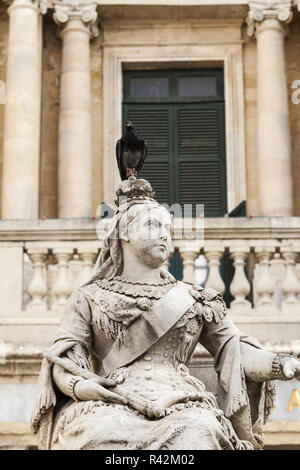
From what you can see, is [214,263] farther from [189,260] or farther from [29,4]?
[29,4]

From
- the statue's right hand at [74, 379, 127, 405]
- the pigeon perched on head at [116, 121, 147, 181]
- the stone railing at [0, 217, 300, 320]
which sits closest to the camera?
the statue's right hand at [74, 379, 127, 405]

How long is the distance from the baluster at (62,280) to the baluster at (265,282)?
1836 mm

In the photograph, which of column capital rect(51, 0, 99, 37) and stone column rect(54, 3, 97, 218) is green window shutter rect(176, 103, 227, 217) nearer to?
stone column rect(54, 3, 97, 218)

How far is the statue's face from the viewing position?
8.88 metres

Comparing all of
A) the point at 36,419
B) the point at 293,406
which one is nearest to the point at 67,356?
the point at 36,419

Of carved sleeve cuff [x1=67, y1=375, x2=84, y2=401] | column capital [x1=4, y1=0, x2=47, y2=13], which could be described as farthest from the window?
carved sleeve cuff [x1=67, y1=375, x2=84, y2=401]

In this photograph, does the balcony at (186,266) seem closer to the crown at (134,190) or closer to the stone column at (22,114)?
the crown at (134,190)

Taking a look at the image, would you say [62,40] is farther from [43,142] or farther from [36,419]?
[36,419]

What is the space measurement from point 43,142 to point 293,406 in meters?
9.42

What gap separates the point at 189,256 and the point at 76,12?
8.73 metres

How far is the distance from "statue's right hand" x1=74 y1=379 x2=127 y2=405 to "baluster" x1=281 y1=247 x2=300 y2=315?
21.1 feet

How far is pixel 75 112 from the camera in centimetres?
2212

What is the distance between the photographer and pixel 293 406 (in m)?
14.0

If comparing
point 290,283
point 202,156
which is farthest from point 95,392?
point 202,156
